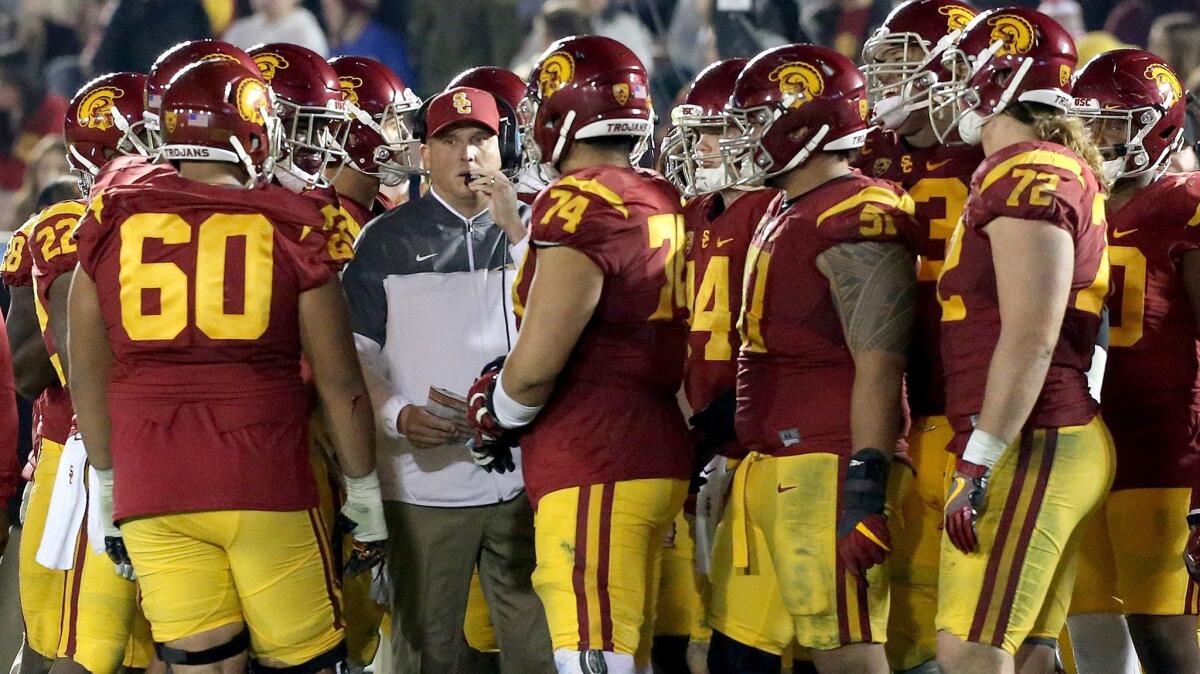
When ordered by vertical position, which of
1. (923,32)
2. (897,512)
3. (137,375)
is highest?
(923,32)

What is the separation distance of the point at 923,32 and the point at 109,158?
225cm

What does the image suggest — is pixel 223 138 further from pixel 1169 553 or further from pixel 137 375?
pixel 1169 553

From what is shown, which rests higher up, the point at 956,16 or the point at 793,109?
the point at 956,16

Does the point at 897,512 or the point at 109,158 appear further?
the point at 109,158

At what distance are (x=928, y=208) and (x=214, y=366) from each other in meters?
1.90

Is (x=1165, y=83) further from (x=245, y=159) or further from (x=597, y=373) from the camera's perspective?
(x=245, y=159)

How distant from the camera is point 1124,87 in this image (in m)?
3.90

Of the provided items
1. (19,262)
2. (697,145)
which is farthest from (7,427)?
(697,145)

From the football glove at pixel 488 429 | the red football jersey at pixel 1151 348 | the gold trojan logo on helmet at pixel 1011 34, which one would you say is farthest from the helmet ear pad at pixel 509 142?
the red football jersey at pixel 1151 348

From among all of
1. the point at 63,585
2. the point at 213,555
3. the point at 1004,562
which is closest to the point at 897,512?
the point at 1004,562

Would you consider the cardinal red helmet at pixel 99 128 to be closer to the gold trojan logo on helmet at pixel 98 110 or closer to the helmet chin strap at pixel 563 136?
the gold trojan logo on helmet at pixel 98 110

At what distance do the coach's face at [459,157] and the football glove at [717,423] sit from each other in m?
0.90

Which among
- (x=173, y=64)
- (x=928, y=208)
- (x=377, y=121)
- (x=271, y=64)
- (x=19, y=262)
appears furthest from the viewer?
(x=377, y=121)

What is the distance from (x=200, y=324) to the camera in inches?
127
